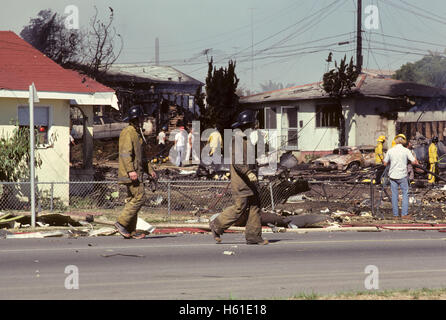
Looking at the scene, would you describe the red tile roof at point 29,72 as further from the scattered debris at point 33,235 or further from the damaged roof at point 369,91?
the damaged roof at point 369,91

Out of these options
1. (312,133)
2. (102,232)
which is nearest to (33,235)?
(102,232)

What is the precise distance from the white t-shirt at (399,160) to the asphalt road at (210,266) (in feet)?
12.4

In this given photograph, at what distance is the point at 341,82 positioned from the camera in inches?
1545

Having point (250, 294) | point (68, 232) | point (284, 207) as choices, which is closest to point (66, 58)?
point (284, 207)

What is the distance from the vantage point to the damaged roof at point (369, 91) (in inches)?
1553

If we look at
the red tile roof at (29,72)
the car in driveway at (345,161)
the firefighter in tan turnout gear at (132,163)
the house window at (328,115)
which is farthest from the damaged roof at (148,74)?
the firefighter in tan turnout gear at (132,163)

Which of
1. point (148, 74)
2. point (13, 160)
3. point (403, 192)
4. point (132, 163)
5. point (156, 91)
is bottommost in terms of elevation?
point (403, 192)

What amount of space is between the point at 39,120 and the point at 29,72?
1353 millimetres

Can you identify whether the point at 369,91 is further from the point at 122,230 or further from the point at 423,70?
the point at 423,70

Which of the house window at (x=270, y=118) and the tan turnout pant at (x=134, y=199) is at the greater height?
the house window at (x=270, y=118)

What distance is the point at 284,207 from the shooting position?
19.6 metres

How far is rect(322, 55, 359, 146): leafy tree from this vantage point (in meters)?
38.9

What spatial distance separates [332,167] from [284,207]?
46.9 feet

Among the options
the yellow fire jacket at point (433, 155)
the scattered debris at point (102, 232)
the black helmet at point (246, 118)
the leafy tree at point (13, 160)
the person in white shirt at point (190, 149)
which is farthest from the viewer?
the person in white shirt at point (190, 149)
